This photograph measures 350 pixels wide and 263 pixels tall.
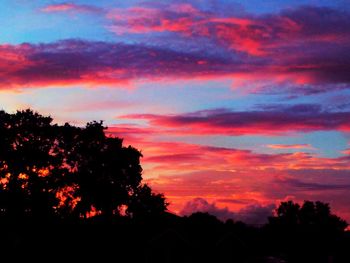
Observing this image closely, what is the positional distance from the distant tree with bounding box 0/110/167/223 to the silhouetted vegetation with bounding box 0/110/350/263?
12cm

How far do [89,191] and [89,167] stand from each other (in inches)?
127

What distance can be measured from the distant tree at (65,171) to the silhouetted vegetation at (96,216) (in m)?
0.12

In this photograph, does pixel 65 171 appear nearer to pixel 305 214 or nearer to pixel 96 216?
pixel 96 216

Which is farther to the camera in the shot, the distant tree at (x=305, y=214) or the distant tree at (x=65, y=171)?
the distant tree at (x=305, y=214)

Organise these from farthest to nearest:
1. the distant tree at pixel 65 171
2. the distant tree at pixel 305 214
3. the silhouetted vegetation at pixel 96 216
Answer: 1. the distant tree at pixel 305 214
2. the distant tree at pixel 65 171
3. the silhouetted vegetation at pixel 96 216

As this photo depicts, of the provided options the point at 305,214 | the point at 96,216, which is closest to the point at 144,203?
the point at 96,216

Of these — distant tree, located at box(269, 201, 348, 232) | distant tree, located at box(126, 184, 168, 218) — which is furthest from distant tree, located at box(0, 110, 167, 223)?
distant tree, located at box(269, 201, 348, 232)

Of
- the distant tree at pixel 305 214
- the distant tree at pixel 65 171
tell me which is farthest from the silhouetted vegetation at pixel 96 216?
the distant tree at pixel 305 214

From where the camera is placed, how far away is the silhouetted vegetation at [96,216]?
174 feet

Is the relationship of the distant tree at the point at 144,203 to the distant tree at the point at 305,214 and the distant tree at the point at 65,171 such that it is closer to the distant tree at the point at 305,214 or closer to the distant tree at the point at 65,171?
the distant tree at the point at 65,171

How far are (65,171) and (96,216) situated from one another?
8.80 meters

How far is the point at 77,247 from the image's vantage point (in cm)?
5434

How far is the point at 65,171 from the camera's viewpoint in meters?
69.5

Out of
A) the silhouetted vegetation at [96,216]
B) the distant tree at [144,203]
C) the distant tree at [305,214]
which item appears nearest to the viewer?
the silhouetted vegetation at [96,216]
